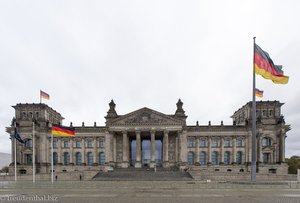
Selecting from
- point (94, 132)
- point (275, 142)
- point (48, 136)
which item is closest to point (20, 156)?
point (48, 136)

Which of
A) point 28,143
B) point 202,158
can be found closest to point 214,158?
point 202,158

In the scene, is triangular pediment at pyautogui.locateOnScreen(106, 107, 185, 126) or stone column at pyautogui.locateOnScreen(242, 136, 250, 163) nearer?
triangular pediment at pyautogui.locateOnScreen(106, 107, 185, 126)

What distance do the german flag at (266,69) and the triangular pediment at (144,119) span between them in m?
42.4

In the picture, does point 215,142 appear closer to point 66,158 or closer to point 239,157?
point 239,157

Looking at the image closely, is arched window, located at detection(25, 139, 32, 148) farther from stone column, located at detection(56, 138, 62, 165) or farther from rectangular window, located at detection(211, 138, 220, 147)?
rectangular window, located at detection(211, 138, 220, 147)

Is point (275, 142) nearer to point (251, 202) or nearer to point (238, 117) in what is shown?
point (238, 117)

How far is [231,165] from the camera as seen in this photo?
7162 centimetres

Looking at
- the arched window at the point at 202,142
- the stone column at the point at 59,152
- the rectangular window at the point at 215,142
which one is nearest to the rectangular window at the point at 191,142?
the arched window at the point at 202,142

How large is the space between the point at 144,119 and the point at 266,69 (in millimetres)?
45380

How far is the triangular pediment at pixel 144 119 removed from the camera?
68.2 meters

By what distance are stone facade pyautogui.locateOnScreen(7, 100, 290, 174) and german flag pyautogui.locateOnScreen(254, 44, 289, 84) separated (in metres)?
42.5

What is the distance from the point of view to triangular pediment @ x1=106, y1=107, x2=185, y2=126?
224 feet

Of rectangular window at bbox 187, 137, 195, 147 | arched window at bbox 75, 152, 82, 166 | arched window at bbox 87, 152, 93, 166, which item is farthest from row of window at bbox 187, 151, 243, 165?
arched window at bbox 75, 152, 82, 166

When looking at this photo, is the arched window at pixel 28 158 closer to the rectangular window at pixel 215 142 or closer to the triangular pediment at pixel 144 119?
the triangular pediment at pixel 144 119
